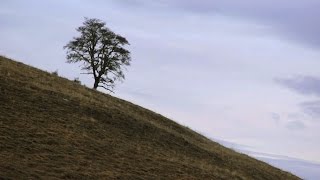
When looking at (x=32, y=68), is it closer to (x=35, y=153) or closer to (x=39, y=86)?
(x=39, y=86)

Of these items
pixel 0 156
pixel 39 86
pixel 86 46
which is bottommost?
pixel 0 156

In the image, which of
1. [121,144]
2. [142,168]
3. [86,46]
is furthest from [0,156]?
[86,46]

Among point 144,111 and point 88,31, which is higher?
point 88,31

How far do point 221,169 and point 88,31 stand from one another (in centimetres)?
3527

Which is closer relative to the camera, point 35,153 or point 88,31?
point 35,153

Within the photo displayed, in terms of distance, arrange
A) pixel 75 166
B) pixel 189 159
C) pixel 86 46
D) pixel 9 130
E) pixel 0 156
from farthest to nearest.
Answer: pixel 86 46
pixel 189 159
pixel 9 130
pixel 75 166
pixel 0 156

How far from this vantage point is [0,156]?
18.5 m

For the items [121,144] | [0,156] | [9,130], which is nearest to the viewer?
[0,156]

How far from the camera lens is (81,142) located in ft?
77.5

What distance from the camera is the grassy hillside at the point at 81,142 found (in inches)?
776

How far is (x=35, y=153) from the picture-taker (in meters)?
20.1

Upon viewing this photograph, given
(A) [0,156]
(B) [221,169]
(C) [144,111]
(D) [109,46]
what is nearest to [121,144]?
(B) [221,169]

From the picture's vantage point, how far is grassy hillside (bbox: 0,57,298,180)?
64.6 ft

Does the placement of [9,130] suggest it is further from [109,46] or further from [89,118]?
[109,46]
